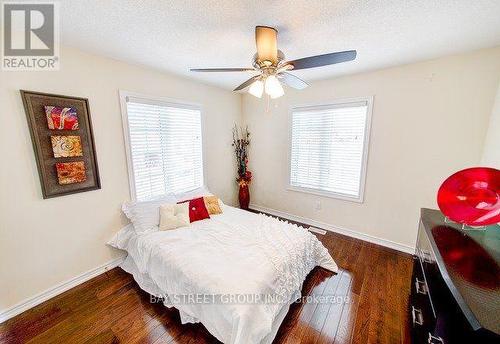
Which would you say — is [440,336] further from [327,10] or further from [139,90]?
[139,90]

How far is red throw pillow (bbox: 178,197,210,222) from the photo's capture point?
234 cm

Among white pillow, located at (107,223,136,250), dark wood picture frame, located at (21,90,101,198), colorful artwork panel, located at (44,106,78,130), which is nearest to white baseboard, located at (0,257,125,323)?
white pillow, located at (107,223,136,250)

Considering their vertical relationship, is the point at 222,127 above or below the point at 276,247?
above

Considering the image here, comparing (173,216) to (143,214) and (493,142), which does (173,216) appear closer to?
(143,214)

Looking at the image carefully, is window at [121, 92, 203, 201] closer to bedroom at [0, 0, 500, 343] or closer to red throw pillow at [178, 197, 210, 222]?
bedroom at [0, 0, 500, 343]

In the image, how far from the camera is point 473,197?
125cm

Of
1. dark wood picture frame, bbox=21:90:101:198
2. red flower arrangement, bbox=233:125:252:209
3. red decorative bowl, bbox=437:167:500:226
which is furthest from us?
red flower arrangement, bbox=233:125:252:209

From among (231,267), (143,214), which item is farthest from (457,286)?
(143,214)

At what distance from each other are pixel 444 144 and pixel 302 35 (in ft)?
6.38

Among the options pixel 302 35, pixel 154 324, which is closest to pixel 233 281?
pixel 154 324

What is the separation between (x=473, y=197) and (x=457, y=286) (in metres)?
0.73

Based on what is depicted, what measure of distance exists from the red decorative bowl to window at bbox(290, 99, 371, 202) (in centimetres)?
135

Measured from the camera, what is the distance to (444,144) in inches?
83.7

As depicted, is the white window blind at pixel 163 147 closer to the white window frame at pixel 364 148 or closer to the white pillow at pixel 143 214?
the white pillow at pixel 143 214
